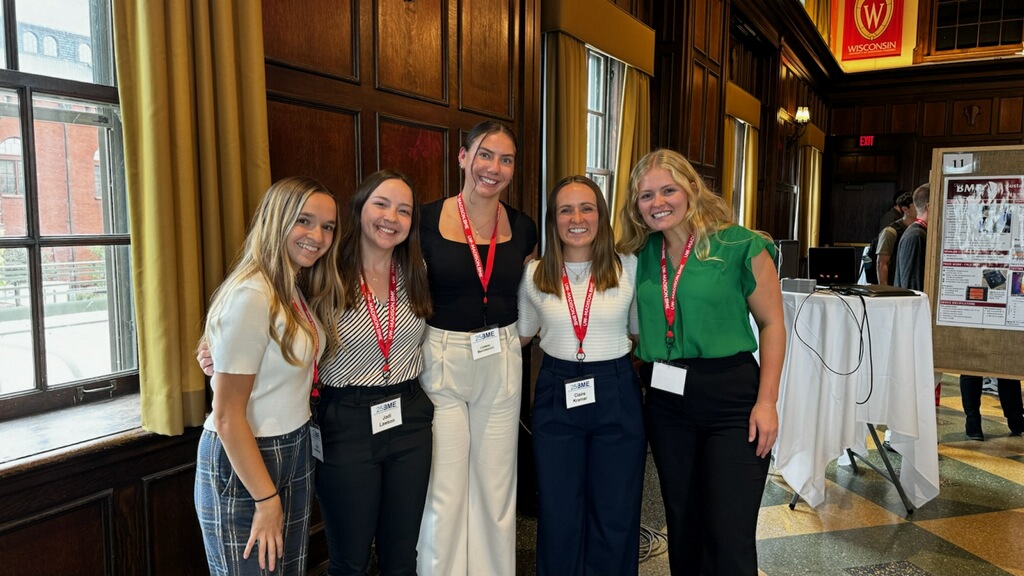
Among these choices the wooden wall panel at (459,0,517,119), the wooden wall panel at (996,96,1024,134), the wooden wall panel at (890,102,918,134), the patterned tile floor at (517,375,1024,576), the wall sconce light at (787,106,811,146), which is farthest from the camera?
the wooden wall panel at (890,102,918,134)

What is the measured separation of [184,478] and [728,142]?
5.98m

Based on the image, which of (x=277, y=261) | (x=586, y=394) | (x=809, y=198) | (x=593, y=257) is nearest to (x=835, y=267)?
(x=593, y=257)

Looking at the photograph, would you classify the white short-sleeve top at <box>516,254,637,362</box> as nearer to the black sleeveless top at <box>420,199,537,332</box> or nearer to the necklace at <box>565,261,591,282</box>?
the necklace at <box>565,261,591,282</box>

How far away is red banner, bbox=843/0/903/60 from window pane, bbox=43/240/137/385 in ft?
40.4

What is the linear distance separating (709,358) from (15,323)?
1.88 metres

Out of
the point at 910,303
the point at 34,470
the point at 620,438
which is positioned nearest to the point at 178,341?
the point at 34,470

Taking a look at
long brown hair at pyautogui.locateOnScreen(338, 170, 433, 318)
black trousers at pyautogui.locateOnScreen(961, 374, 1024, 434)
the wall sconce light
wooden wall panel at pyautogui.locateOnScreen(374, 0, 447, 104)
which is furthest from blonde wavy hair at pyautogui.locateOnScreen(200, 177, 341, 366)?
the wall sconce light

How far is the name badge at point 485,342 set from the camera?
1872mm

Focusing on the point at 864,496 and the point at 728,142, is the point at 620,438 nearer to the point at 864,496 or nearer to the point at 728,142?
the point at 864,496

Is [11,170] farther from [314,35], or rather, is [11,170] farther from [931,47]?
[931,47]

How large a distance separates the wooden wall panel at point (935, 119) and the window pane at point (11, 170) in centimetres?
1265

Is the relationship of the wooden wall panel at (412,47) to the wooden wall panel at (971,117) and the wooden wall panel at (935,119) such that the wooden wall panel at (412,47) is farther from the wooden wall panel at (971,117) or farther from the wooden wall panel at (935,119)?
the wooden wall panel at (971,117)

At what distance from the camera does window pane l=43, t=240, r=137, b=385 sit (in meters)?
1.67

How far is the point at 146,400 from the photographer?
1.62 meters
